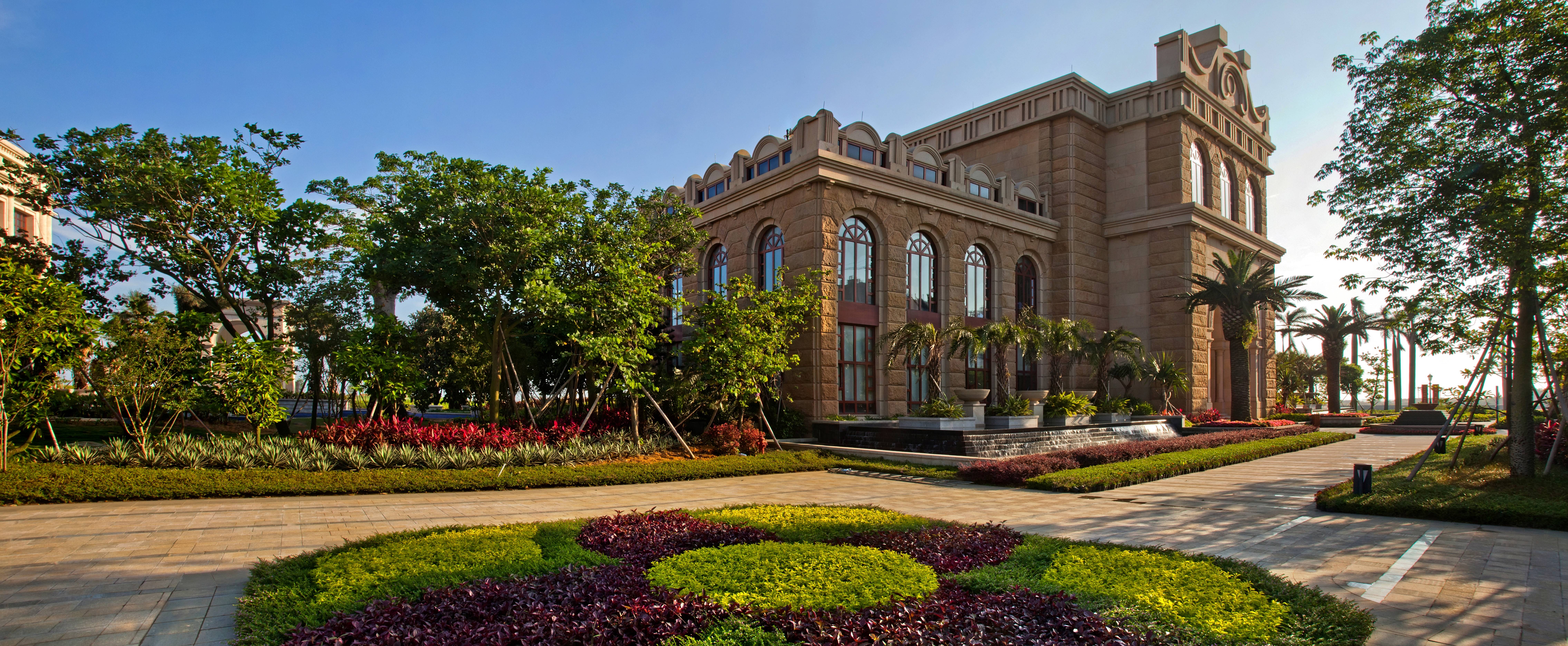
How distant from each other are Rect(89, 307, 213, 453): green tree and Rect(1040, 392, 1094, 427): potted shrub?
2082 centimetres

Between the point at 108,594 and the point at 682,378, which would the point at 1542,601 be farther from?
the point at 682,378

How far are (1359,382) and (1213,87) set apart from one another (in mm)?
38713

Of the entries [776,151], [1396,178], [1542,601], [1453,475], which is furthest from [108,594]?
[776,151]

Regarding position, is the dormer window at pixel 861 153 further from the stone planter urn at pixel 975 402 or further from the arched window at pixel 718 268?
the stone planter urn at pixel 975 402

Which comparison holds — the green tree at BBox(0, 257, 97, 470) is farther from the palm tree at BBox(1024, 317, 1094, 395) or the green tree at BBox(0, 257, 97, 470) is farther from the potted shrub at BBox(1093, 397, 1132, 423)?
the potted shrub at BBox(1093, 397, 1132, 423)

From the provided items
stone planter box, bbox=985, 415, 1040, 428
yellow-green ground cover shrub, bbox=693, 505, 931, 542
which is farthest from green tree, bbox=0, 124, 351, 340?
stone planter box, bbox=985, 415, 1040, 428

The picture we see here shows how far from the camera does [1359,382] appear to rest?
2283 inches

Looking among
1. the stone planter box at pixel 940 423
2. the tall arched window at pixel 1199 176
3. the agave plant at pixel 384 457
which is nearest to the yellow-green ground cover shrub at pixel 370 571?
the agave plant at pixel 384 457

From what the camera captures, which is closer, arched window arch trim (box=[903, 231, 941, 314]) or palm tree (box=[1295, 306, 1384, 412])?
arched window arch trim (box=[903, 231, 941, 314])

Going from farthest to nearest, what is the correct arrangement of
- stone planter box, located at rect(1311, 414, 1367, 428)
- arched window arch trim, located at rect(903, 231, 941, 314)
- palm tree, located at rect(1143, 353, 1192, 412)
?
stone planter box, located at rect(1311, 414, 1367, 428)
palm tree, located at rect(1143, 353, 1192, 412)
arched window arch trim, located at rect(903, 231, 941, 314)

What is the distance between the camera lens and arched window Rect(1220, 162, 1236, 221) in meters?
34.3

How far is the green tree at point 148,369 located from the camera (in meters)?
12.2

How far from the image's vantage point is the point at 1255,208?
36.7 meters

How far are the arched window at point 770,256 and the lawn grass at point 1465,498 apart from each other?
51.0 feet
